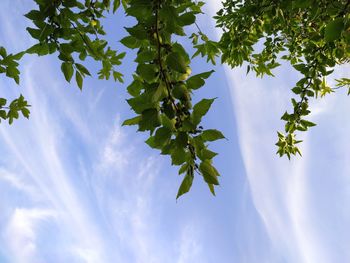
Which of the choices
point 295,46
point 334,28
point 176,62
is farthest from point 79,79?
point 295,46

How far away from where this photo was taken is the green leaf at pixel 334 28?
1442mm

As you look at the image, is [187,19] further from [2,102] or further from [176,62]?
[2,102]

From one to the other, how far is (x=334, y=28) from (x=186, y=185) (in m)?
0.97

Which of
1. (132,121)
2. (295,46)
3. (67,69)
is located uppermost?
(295,46)

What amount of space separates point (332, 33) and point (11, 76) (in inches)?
105

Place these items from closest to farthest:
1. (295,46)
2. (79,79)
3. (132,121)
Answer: (132,121) < (79,79) < (295,46)

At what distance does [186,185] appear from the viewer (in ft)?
5.12

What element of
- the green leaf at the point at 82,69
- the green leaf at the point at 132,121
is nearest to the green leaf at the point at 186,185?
the green leaf at the point at 132,121

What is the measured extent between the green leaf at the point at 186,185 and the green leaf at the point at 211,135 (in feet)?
0.64

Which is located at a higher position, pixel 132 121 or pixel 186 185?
pixel 132 121

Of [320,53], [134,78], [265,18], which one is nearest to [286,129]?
[320,53]

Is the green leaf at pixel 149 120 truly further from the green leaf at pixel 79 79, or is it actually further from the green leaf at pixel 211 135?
the green leaf at pixel 79 79

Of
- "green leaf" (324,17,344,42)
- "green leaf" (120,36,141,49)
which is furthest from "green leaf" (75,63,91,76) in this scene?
"green leaf" (324,17,344,42)

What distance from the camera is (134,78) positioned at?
6.31 ft
